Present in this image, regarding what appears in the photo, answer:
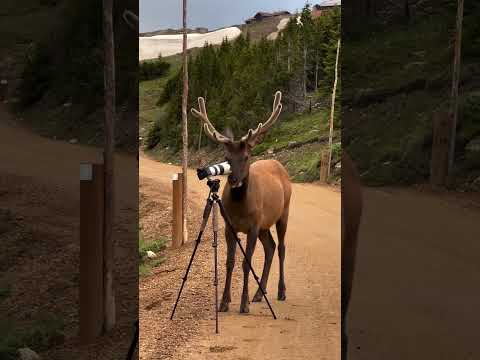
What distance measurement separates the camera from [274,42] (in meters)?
1.73

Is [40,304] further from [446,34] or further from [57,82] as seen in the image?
[446,34]

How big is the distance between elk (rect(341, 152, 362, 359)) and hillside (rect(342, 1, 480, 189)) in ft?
0.43

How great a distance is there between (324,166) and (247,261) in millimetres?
323

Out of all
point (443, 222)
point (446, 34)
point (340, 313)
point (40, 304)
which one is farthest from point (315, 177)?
point (40, 304)

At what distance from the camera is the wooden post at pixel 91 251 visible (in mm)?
1941

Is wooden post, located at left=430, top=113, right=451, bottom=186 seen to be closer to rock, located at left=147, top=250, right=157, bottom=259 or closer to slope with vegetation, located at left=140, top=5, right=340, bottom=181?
slope with vegetation, located at left=140, top=5, right=340, bottom=181

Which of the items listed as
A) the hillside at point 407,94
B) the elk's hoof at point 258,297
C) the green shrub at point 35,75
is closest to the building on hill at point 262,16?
the hillside at point 407,94

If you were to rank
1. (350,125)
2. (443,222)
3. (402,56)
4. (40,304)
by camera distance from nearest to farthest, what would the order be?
(350,125) → (402,56) → (443,222) → (40,304)

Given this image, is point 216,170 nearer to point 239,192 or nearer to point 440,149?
point 239,192

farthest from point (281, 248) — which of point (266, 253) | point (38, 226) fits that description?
point (38, 226)

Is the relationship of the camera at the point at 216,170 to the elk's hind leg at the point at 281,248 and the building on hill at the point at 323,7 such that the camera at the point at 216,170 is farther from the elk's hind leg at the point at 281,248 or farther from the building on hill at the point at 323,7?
the building on hill at the point at 323,7

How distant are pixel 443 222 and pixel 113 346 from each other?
1.22 metres

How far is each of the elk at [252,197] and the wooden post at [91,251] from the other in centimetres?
44

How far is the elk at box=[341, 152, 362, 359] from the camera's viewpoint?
5.60 feet
